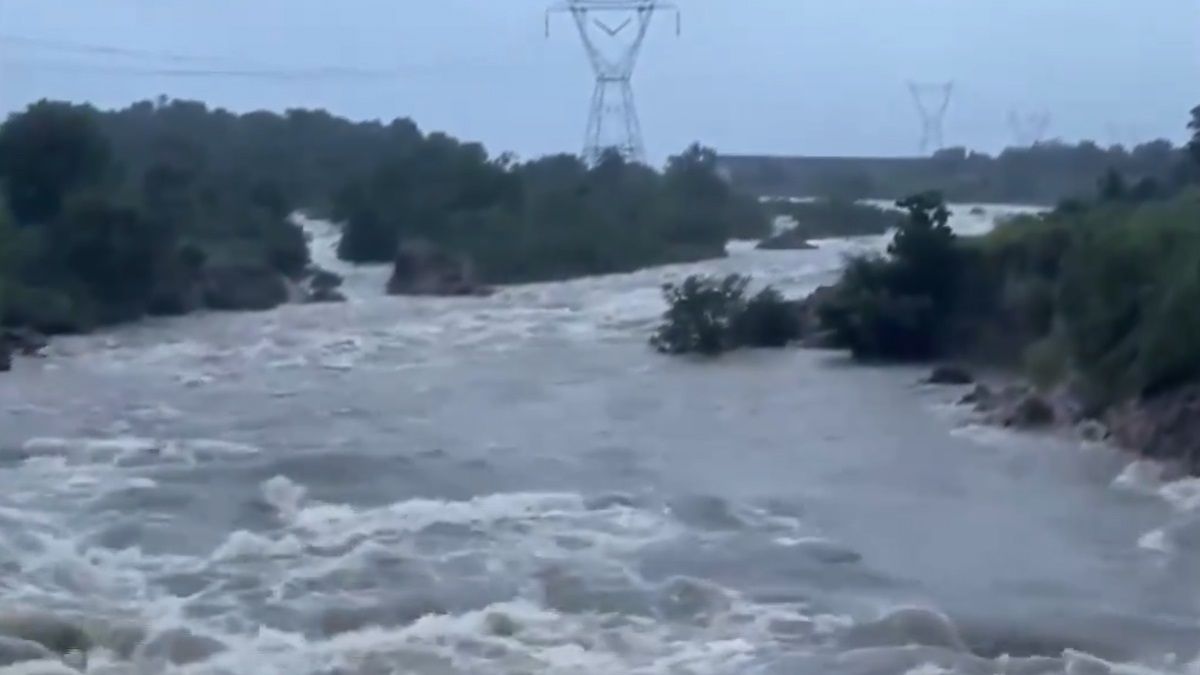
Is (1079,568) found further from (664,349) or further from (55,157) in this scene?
(55,157)

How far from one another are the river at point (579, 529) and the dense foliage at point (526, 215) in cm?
2697

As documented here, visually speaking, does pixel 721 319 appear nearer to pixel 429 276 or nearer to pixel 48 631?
pixel 429 276

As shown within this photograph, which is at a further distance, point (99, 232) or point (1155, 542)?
point (99, 232)

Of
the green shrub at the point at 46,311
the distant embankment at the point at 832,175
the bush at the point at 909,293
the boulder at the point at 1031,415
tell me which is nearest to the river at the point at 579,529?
the boulder at the point at 1031,415

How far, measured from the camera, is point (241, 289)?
48875mm

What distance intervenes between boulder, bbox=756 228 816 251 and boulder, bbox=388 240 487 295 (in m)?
15.7

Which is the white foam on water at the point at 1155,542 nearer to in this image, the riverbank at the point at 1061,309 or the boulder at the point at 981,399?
the riverbank at the point at 1061,309

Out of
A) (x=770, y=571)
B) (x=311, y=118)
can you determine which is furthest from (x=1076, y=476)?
(x=311, y=118)

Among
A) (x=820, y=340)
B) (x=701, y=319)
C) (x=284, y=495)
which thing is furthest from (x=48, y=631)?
(x=820, y=340)

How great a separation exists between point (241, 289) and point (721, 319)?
16994 millimetres

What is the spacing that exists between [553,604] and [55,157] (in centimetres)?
3567

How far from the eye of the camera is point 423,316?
45344 millimetres

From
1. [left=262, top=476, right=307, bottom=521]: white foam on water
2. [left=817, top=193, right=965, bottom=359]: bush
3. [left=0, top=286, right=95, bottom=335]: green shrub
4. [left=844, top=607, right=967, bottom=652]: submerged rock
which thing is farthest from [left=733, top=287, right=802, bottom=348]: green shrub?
[left=844, top=607, right=967, bottom=652]: submerged rock

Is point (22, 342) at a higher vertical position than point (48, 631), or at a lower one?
lower
